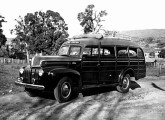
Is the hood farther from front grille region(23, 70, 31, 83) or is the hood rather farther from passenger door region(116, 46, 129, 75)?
passenger door region(116, 46, 129, 75)

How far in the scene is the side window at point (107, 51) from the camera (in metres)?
9.28

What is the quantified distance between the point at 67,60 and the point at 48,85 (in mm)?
1164

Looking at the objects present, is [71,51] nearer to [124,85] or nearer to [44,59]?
[44,59]

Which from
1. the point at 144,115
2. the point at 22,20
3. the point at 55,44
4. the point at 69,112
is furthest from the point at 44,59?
the point at 22,20

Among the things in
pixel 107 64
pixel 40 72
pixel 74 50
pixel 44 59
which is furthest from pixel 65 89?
pixel 107 64

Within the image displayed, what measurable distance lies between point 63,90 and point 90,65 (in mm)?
1520

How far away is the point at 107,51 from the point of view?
9.50m

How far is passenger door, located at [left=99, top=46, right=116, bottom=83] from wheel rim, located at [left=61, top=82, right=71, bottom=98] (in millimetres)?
1664

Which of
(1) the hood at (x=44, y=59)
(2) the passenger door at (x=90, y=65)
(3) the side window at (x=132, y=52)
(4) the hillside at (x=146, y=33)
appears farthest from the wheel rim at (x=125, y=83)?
(4) the hillside at (x=146, y=33)

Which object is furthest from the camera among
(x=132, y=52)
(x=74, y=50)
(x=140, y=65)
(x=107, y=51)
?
(x=140, y=65)

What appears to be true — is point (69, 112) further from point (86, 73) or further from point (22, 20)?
point (22, 20)

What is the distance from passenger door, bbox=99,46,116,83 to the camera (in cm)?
922

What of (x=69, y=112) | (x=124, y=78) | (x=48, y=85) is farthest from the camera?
(x=124, y=78)

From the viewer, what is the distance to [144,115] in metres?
5.81
